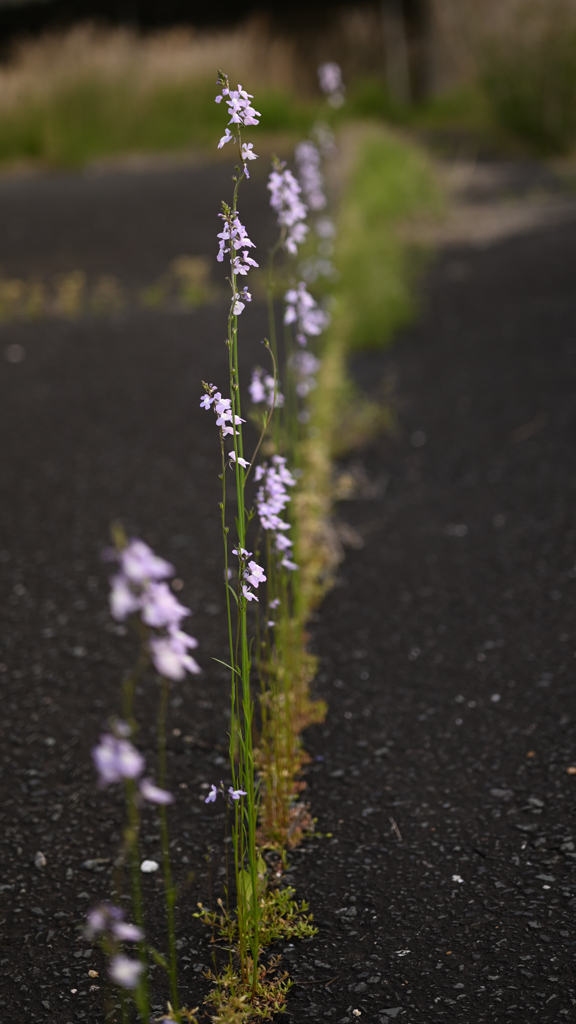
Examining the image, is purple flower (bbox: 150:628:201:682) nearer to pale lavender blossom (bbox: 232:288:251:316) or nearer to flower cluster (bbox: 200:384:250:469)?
flower cluster (bbox: 200:384:250:469)

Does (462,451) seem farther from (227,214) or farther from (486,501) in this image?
(227,214)

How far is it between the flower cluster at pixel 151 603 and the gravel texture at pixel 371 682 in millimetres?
771

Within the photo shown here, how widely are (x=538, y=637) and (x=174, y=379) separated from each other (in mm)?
2426

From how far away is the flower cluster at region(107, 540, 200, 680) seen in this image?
79cm

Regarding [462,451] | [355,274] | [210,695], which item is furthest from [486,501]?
[355,274]

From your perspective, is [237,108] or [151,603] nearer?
[151,603]

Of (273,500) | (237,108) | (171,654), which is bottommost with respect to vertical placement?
(171,654)

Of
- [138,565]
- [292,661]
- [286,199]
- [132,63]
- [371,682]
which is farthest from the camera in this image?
[132,63]

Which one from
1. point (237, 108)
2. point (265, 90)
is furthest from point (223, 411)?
point (265, 90)

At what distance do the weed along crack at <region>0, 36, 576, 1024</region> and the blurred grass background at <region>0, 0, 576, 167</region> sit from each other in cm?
460

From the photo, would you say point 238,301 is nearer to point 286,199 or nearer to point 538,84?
point 286,199

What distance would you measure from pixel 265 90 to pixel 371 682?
40.6ft

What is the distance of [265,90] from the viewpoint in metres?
12.7

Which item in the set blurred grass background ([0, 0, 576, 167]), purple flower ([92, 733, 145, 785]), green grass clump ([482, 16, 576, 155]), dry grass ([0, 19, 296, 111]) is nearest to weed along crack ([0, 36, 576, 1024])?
purple flower ([92, 733, 145, 785])
